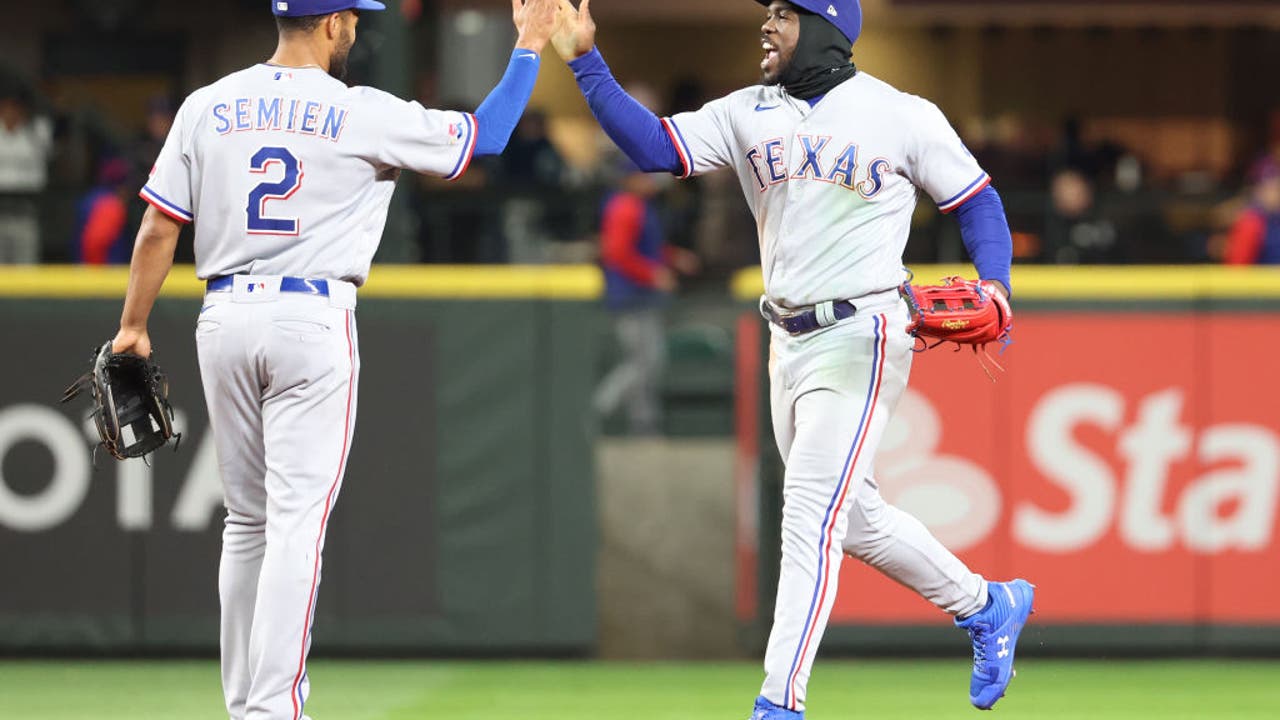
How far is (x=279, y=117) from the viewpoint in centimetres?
490

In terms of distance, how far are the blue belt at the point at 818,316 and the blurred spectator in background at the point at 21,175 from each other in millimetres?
7988

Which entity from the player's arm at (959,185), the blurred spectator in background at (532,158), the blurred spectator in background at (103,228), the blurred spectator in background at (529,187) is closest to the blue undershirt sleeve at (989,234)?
the player's arm at (959,185)

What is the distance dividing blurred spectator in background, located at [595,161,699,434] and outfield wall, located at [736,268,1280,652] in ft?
11.8

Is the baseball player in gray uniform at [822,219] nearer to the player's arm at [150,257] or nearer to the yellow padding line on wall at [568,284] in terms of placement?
the player's arm at [150,257]

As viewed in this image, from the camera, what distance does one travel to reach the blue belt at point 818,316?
5.18m

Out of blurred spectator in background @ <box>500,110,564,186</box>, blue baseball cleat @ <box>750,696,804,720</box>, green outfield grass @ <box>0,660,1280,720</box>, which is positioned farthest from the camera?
blurred spectator in background @ <box>500,110,564,186</box>

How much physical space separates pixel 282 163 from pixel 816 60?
1506 millimetres

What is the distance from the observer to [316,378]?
495 cm

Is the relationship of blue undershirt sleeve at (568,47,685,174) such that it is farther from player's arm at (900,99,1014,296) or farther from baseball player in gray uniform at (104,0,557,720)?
player's arm at (900,99,1014,296)

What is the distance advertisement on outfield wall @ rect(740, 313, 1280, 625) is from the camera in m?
7.45

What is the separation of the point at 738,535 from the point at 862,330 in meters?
2.90

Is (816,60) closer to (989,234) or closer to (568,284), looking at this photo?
(989,234)

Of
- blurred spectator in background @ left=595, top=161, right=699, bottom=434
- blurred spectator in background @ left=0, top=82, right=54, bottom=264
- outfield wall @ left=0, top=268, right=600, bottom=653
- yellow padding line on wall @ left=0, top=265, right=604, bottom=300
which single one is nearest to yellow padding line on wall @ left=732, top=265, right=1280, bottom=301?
yellow padding line on wall @ left=0, top=265, right=604, bottom=300

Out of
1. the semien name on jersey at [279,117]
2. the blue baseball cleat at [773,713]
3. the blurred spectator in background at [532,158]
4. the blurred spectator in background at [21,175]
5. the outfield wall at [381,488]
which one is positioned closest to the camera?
the semien name on jersey at [279,117]
